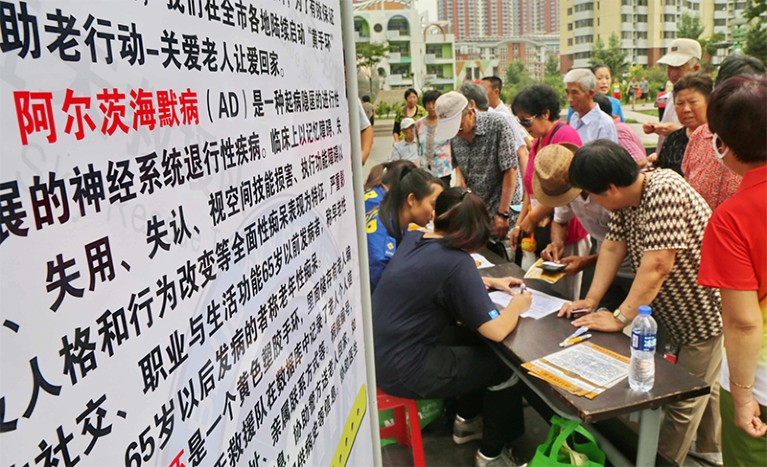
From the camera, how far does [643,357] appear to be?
5.48ft

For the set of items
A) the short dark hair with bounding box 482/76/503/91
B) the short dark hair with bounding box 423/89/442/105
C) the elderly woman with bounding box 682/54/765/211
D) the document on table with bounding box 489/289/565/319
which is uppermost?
the short dark hair with bounding box 482/76/503/91

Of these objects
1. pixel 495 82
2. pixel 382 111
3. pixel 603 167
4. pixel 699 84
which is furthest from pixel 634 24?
pixel 603 167

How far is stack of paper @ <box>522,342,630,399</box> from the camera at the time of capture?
1687 millimetres

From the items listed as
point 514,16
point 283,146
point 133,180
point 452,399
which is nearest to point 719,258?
point 283,146

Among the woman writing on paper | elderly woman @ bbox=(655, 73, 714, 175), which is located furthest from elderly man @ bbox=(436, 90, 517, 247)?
the woman writing on paper

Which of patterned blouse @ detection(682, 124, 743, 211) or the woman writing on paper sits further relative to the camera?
patterned blouse @ detection(682, 124, 743, 211)

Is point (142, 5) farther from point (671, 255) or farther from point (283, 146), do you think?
point (671, 255)

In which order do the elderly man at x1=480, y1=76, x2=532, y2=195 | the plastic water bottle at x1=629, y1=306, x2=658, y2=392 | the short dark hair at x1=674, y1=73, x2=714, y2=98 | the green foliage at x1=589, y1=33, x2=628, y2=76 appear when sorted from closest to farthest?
the plastic water bottle at x1=629, y1=306, x2=658, y2=392 → the short dark hair at x1=674, y1=73, x2=714, y2=98 → the elderly man at x1=480, y1=76, x2=532, y2=195 → the green foliage at x1=589, y1=33, x2=628, y2=76

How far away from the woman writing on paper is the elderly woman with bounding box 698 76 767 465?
795 millimetres

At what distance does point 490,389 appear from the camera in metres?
2.38

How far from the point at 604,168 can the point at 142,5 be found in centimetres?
173

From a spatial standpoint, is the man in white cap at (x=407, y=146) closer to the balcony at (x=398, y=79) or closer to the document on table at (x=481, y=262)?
the document on table at (x=481, y=262)

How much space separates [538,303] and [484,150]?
5.13 ft

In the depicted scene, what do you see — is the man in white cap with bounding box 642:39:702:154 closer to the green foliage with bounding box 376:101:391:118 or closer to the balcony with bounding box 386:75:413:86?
the green foliage with bounding box 376:101:391:118
